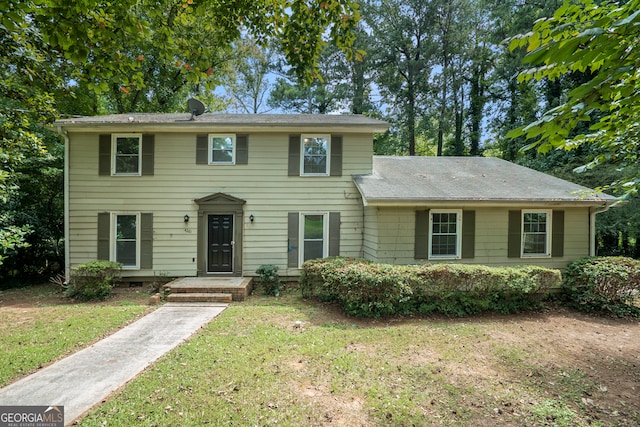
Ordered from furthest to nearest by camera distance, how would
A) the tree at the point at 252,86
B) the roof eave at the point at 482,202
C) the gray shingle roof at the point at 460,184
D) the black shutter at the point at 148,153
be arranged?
the tree at the point at 252,86 < the black shutter at the point at 148,153 < the gray shingle roof at the point at 460,184 < the roof eave at the point at 482,202

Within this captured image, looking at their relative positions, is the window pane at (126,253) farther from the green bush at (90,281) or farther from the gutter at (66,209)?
the gutter at (66,209)

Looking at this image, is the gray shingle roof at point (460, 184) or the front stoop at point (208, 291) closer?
the front stoop at point (208, 291)

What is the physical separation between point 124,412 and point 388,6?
23091 mm

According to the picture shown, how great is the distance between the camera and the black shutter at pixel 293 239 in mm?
8688

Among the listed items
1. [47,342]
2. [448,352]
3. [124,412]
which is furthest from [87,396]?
[448,352]

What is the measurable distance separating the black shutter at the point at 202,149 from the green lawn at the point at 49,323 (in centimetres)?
412

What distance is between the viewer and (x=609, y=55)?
1.78 metres

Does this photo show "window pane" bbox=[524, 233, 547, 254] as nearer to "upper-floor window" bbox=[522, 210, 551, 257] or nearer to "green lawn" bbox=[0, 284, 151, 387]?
"upper-floor window" bbox=[522, 210, 551, 257]

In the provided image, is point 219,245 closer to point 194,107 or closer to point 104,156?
point 104,156

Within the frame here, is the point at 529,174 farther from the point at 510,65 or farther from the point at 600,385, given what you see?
the point at 510,65

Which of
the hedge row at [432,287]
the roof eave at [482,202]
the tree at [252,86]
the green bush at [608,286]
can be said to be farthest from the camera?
the tree at [252,86]

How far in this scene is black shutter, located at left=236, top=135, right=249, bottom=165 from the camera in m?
8.61

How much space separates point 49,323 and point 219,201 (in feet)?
15.0

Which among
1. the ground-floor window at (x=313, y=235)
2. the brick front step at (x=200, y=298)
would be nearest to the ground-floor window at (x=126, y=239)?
the brick front step at (x=200, y=298)
